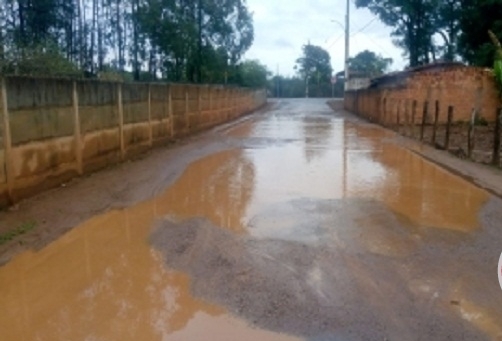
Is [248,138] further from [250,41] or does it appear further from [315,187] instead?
[250,41]

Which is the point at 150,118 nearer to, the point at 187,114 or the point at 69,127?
the point at 187,114

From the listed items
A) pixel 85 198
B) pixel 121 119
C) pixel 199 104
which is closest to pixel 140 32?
pixel 199 104

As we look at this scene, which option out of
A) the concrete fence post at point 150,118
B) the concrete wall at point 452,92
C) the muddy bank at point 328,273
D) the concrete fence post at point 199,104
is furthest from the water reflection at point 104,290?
the concrete wall at point 452,92

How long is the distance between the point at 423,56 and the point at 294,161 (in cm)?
3835

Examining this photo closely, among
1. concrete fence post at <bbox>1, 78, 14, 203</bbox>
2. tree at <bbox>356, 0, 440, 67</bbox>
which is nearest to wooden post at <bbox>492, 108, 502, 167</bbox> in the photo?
concrete fence post at <bbox>1, 78, 14, 203</bbox>

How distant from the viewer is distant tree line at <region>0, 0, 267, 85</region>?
79.4 feet

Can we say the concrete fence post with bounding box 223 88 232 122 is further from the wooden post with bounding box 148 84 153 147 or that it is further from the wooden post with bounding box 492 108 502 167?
the wooden post with bounding box 492 108 502 167

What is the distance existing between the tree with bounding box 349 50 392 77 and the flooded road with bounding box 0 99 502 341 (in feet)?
234

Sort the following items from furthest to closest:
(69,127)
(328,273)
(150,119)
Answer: (150,119), (69,127), (328,273)

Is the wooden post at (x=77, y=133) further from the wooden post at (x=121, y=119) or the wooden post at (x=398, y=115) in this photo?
the wooden post at (x=398, y=115)

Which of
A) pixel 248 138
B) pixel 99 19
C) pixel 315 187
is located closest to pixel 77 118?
pixel 315 187

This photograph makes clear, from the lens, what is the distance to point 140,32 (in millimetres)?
28500

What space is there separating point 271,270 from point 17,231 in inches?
135

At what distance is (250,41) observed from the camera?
41.6 metres
